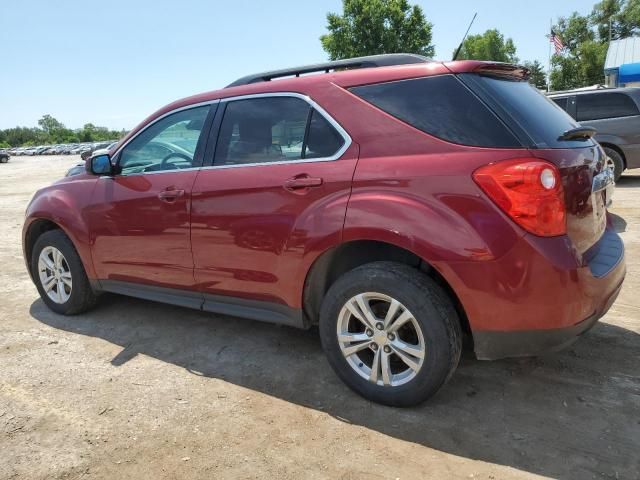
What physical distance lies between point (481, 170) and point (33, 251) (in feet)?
12.9

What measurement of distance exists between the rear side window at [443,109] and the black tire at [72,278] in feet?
9.27

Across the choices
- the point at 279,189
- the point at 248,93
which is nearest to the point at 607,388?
the point at 279,189

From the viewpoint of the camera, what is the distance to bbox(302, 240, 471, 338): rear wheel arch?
2738 millimetres

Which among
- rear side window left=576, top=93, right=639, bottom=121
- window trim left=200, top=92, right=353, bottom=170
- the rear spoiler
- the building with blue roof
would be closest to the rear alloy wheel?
window trim left=200, top=92, right=353, bottom=170

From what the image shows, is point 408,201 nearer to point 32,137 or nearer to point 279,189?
point 279,189

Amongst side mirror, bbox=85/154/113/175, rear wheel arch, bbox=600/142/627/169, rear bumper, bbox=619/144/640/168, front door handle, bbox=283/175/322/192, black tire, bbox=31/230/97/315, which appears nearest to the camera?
front door handle, bbox=283/175/322/192

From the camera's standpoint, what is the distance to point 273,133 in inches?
125

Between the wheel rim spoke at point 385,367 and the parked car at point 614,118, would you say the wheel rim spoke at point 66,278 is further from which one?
the parked car at point 614,118

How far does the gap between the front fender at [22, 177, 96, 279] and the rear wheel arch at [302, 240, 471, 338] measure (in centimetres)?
205

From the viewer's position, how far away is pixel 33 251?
15.0ft

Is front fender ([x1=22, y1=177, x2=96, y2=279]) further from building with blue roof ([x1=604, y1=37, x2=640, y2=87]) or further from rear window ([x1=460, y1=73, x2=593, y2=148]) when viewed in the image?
building with blue roof ([x1=604, y1=37, x2=640, y2=87])

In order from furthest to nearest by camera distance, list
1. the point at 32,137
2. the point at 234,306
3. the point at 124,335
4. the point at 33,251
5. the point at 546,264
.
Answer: the point at 32,137 → the point at 33,251 → the point at 124,335 → the point at 234,306 → the point at 546,264

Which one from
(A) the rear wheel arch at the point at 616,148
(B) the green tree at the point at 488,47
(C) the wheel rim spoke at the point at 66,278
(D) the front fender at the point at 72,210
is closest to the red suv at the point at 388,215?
(D) the front fender at the point at 72,210

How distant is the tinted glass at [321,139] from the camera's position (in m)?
2.87
